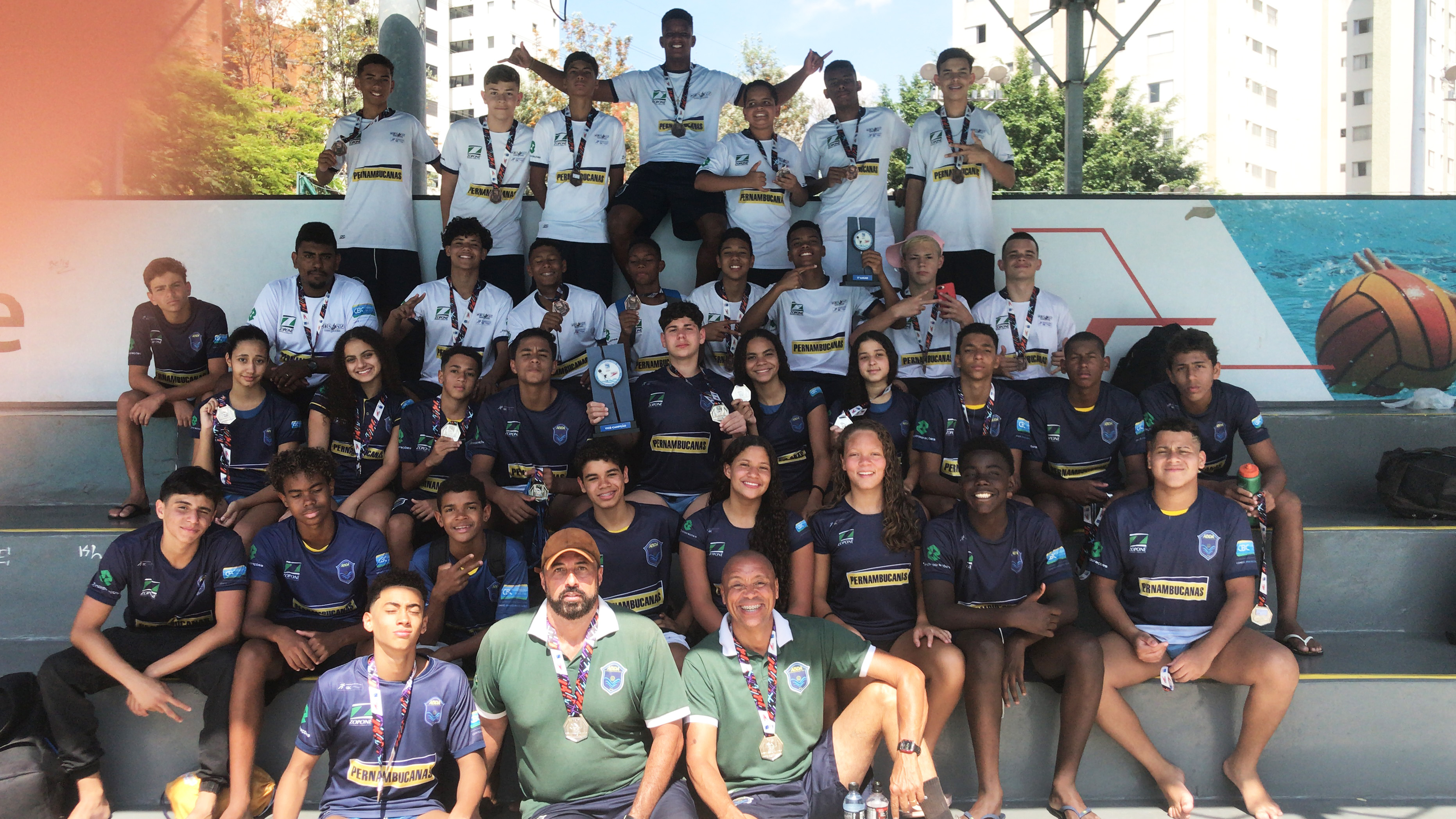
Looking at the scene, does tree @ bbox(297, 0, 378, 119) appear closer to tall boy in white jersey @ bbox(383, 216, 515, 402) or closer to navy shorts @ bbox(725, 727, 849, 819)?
tall boy in white jersey @ bbox(383, 216, 515, 402)

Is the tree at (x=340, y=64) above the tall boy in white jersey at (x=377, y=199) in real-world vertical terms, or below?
above

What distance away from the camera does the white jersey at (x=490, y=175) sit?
6684 millimetres

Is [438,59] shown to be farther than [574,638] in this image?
Yes

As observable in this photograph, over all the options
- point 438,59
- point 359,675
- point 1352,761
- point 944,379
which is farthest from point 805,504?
point 438,59

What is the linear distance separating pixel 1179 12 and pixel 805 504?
4976cm

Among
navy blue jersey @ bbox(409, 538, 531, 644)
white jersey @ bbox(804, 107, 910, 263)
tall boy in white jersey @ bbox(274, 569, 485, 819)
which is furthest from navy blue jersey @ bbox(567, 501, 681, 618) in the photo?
white jersey @ bbox(804, 107, 910, 263)

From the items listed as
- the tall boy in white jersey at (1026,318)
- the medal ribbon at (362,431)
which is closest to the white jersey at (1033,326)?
the tall boy in white jersey at (1026,318)

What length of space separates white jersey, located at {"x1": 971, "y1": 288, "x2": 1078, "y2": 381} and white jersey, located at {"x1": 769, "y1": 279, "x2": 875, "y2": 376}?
0.73 meters

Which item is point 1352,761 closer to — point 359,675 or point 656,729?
point 656,729

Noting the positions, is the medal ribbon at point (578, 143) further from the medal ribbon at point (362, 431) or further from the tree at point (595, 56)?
the tree at point (595, 56)

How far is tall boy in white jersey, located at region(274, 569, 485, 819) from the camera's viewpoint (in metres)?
3.61

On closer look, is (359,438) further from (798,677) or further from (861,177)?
(861,177)

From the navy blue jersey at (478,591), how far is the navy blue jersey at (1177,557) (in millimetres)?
2573

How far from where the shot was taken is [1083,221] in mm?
7008
